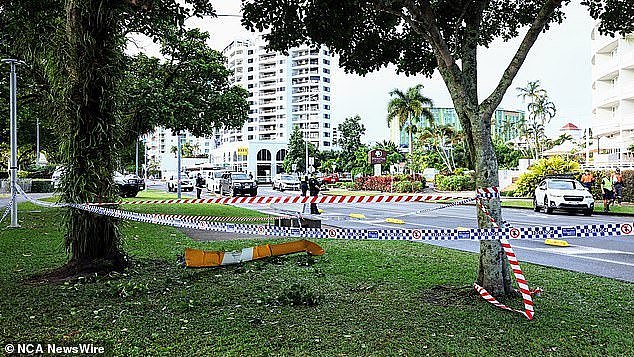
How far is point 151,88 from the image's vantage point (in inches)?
692

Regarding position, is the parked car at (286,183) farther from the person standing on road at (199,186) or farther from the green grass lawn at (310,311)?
the green grass lawn at (310,311)

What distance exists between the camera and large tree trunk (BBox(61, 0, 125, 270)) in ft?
29.0

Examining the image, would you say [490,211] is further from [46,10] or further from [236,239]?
[46,10]

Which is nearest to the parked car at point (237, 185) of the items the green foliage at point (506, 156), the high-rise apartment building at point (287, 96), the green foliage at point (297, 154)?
the green foliage at point (506, 156)

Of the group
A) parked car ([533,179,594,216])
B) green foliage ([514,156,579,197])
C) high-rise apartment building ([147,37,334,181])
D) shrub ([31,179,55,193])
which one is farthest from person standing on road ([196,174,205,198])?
high-rise apartment building ([147,37,334,181])

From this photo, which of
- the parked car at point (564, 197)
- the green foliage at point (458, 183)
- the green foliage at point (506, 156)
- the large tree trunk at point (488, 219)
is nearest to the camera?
the large tree trunk at point (488, 219)

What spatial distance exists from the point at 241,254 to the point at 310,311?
3588mm

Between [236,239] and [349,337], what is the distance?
8361 millimetres

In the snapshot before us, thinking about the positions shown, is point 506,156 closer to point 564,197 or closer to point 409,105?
point 409,105

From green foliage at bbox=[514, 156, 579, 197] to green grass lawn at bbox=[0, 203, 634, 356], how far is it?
27.0 metres

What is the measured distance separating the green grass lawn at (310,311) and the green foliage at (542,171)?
88.6 ft

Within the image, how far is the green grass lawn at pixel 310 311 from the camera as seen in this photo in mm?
5191

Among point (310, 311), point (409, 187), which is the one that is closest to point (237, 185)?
point (409, 187)

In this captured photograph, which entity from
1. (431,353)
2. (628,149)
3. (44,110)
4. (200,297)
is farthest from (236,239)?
(628,149)
